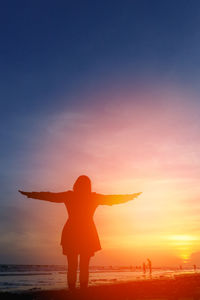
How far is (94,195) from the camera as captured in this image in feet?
24.3

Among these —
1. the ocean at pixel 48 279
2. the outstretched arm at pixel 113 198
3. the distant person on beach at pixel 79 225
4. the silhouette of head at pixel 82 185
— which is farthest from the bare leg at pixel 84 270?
the ocean at pixel 48 279

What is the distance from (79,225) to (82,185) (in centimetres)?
98

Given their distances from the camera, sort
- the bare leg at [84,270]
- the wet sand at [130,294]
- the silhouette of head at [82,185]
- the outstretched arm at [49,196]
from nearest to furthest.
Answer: the wet sand at [130,294], the bare leg at [84,270], the silhouette of head at [82,185], the outstretched arm at [49,196]

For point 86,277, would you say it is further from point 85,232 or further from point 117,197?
point 117,197

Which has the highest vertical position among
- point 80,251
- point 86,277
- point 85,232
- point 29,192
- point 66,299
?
point 29,192

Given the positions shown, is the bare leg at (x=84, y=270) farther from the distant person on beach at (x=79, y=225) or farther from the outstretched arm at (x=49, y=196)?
the outstretched arm at (x=49, y=196)

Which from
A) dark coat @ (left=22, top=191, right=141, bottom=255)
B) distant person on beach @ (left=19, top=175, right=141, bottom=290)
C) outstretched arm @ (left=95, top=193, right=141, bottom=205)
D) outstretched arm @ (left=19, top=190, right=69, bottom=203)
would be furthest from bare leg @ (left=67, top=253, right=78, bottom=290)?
outstretched arm @ (left=95, top=193, right=141, bottom=205)

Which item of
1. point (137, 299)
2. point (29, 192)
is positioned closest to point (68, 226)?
point (29, 192)

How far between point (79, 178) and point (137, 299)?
3.13 meters

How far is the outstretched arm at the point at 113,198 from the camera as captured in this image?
7516 millimetres

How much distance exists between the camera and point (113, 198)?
7797 mm

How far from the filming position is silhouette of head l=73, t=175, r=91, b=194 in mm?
7160

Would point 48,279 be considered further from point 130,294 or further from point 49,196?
point 49,196

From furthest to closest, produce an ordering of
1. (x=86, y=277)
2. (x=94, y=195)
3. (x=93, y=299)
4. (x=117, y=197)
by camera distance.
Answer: (x=117, y=197) → (x=94, y=195) → (x=86, y=277) → (x=93, y=299)
